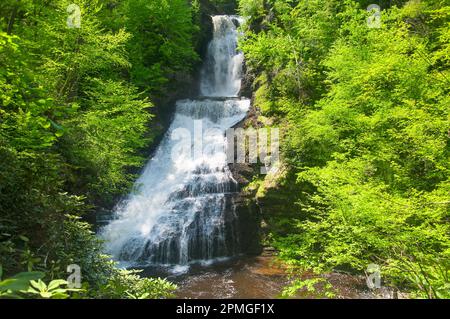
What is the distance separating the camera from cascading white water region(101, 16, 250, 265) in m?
14.7

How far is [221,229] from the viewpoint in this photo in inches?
611

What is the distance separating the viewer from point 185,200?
16.7 metres

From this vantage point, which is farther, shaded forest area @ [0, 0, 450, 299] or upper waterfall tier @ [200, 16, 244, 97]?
upper waterfall tier @ [200, 16, 244, 97]

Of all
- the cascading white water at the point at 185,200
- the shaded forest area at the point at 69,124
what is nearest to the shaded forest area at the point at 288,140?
the shaded forest area at the point at 69,124

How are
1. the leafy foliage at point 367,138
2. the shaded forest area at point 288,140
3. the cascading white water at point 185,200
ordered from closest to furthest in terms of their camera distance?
the shaded forest area at point 288,140
the leafy foliage at point 367,138
the cascading white water at point 185,200

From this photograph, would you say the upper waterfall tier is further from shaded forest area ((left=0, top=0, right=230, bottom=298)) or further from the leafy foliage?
the leafy foliage

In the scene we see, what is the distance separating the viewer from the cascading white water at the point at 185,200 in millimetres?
14742

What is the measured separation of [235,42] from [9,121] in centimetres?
2409

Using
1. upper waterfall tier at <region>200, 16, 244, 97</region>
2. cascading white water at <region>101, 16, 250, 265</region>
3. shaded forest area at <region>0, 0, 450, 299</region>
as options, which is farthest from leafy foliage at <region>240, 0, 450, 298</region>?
upper waterfall tier at <region>200, 16, 244, 97</region>

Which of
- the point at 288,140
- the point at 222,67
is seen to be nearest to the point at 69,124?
the point at 288,140

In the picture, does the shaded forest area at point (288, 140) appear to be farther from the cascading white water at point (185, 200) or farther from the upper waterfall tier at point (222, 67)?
the upper waterfall tier at point (222, 67)

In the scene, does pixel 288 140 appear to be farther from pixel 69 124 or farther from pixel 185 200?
pixel 69 124
